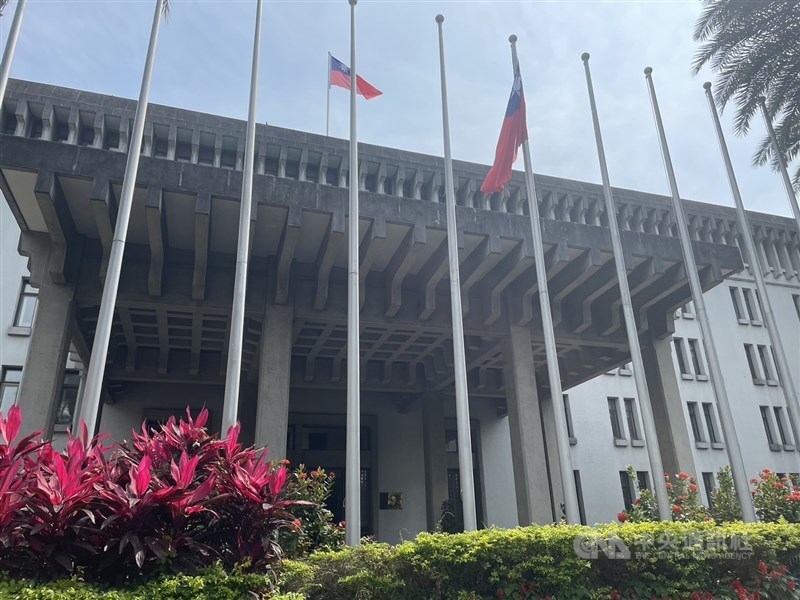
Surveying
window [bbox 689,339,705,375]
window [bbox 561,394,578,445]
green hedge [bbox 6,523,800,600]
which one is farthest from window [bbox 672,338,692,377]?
green hedge [bbox 6,523,800,600]

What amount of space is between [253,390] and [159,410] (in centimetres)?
406

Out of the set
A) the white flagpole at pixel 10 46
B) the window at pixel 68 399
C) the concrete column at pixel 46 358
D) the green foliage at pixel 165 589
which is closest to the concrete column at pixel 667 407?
the green foliage at pixel 165 589

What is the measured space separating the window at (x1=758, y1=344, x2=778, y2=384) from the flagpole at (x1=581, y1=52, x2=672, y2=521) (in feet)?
89.5

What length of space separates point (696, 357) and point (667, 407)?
60.6 feet

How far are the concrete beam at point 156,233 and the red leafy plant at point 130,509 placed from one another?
7009 mm

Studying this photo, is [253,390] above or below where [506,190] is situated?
below

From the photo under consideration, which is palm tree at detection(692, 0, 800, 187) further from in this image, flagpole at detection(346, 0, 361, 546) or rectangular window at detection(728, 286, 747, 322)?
rectangular window at detection(728, 286, 747, 322)

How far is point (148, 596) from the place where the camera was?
5352 mm

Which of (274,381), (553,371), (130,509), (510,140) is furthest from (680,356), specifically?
(130,509)

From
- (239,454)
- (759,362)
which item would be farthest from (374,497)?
(759,362)

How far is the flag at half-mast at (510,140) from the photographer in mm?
13438

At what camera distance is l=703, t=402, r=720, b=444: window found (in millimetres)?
33391

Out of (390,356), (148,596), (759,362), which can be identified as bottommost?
(148,596)

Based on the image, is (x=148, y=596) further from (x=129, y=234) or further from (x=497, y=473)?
(x=497, y=473)
